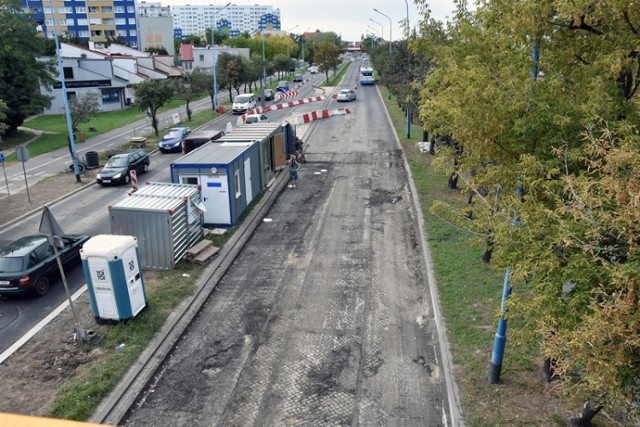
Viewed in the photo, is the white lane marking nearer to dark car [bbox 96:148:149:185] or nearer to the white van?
dark car [bbox 96:148:149:185]

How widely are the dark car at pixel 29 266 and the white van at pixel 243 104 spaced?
36.1m

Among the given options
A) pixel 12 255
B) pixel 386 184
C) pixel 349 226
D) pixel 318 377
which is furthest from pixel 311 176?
pixel 318 377

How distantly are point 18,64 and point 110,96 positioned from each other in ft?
62.3

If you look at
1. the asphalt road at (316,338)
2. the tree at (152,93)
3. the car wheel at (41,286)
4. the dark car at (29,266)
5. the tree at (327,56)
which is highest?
the tree at (327,56)

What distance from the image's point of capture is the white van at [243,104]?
48.9m

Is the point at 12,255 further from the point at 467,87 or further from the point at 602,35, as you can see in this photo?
the point at 602,35

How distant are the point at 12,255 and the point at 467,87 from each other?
37.5ft

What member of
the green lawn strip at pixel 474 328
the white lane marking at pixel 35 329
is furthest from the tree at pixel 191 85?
the white lane marking at pixel 35 329

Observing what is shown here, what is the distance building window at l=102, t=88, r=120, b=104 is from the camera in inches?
2138

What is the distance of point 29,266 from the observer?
12945 mm

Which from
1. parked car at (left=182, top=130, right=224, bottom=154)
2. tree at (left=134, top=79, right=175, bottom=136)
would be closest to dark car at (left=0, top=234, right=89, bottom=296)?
parked car at (left=182, top=130, right=224, bottom=154)

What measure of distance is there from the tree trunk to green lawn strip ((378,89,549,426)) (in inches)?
28.9

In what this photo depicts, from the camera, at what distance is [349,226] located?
18.1 meters

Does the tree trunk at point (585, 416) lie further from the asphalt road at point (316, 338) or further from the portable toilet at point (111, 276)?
the portable toilet at point (111, 276)
